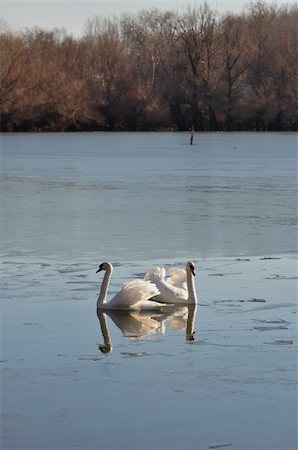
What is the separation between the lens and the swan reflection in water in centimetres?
723

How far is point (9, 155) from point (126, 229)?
69.2 feet

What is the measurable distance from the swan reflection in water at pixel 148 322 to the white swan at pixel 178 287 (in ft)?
0.24

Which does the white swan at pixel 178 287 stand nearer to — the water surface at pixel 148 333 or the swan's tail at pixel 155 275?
the swan's tail at pixel 155 275

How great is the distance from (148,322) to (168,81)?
61568mm

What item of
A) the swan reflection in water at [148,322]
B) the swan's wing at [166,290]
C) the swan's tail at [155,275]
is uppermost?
the swan's tail at [155,275]

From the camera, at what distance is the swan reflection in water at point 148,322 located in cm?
723

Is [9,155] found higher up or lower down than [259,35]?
lower down

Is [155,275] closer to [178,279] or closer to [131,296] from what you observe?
[178,279]

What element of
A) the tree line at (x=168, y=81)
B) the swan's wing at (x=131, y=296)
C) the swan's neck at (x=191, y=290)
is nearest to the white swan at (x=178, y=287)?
the swan's neck at (x=191, y=290)

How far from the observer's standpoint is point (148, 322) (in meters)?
7.71

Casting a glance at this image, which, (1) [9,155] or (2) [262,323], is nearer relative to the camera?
(2) [262,323]

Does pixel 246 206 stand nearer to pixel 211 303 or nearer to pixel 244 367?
pixel 211 303

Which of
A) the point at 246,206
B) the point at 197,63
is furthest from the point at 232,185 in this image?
the point at 197,63

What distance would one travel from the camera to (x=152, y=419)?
522cm
